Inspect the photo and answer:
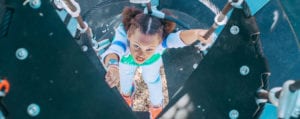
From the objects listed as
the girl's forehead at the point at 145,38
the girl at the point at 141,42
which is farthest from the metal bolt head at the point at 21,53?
the girl's forehead at the point at 145,38

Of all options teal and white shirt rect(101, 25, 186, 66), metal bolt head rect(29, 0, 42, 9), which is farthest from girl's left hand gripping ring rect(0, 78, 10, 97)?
teal and white shirt rect(101, 25, 186, 66)

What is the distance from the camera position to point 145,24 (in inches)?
67.5

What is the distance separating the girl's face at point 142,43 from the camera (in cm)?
173

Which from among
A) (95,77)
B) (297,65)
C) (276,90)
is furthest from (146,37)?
(297,65)

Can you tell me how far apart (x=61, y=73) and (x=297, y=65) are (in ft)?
4.91

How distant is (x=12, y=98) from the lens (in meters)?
1.27

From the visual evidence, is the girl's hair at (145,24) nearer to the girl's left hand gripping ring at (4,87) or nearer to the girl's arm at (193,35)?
the girl's arm at (193,35)

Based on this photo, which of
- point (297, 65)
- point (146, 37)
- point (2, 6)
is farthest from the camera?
point (297, 65)

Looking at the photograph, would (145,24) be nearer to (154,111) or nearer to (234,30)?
(234,30)

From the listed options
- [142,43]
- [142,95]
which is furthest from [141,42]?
[142,95]

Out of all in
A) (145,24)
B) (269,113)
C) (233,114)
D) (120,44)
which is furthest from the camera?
(269,113)

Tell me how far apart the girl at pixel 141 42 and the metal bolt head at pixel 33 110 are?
1.30 ft

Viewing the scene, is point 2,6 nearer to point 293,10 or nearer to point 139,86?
point 139,86

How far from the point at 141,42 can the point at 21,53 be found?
1.89 ft
